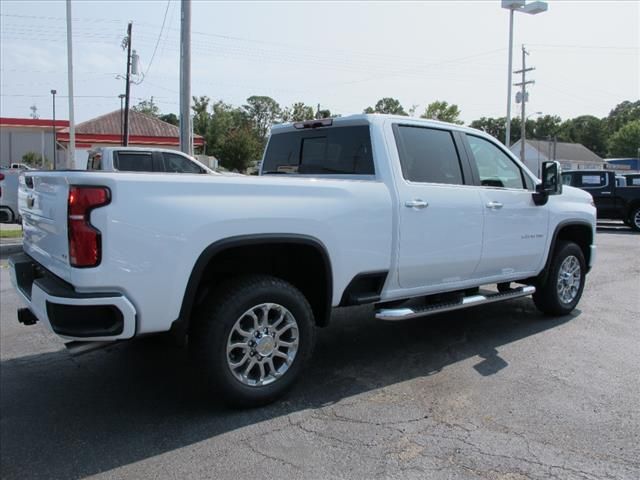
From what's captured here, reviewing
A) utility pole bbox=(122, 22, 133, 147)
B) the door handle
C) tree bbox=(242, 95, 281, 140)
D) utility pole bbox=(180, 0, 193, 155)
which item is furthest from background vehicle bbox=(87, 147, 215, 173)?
tree bbox=(242, 95, 281, 140)

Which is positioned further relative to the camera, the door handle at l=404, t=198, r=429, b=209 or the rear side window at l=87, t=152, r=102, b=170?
the rear side window at l=87, t=152, r=102, b=170

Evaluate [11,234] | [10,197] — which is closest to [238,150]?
[11,234]

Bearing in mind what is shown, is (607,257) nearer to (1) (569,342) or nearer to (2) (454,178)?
(1) (569,342)

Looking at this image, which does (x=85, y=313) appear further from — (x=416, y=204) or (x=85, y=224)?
(x=416, y=204)

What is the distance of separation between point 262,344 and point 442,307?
1.72m

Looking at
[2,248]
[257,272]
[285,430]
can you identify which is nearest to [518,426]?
[285,430]

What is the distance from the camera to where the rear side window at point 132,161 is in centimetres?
1174

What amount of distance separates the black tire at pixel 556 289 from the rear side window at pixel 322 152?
108 inches

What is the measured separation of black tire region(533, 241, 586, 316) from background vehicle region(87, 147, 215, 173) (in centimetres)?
721

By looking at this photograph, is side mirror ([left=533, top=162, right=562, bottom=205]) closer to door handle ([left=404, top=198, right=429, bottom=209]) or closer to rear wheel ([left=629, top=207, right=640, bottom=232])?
door handle ([left=404, top=198, right=429, bottom=209])

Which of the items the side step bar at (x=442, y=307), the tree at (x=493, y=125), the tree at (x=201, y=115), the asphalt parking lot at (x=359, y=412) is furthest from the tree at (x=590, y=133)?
the asphalt parking lot at (x=359, y=412)

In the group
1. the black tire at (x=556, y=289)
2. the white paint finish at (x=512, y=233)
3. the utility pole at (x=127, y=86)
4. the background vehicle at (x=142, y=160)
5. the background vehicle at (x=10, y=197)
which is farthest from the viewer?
the utility pole at (x=127, y=86)

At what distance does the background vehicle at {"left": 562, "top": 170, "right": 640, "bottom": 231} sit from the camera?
16.8m

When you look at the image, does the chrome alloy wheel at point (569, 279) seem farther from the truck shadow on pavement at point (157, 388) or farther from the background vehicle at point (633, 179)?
the background vehicle at point (633, 179)
